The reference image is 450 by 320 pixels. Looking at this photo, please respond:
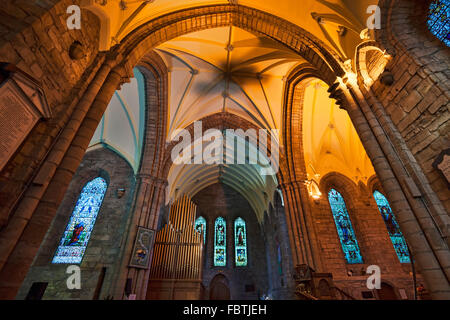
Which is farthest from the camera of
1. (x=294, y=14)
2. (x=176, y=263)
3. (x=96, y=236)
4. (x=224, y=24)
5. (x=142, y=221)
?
(x=176, y=263)

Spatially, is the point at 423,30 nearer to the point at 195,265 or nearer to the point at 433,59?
the point at 433,59

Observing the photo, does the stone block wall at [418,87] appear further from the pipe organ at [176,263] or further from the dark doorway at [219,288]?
the dark doorway at [219,288]

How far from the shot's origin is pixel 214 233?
59.5ft

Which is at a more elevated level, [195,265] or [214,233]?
[214,233]

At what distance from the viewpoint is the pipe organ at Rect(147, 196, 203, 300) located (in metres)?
11.0

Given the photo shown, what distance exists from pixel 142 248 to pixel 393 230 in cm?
1258

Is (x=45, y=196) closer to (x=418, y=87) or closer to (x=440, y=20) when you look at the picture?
(x=418, y=87)

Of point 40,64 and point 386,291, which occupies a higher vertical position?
point 40,64

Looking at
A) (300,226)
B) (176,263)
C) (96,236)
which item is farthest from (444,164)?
(96,236)

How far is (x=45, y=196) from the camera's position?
3139mm

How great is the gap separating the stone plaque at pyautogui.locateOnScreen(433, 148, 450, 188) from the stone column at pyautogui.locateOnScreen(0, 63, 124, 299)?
608 cm
